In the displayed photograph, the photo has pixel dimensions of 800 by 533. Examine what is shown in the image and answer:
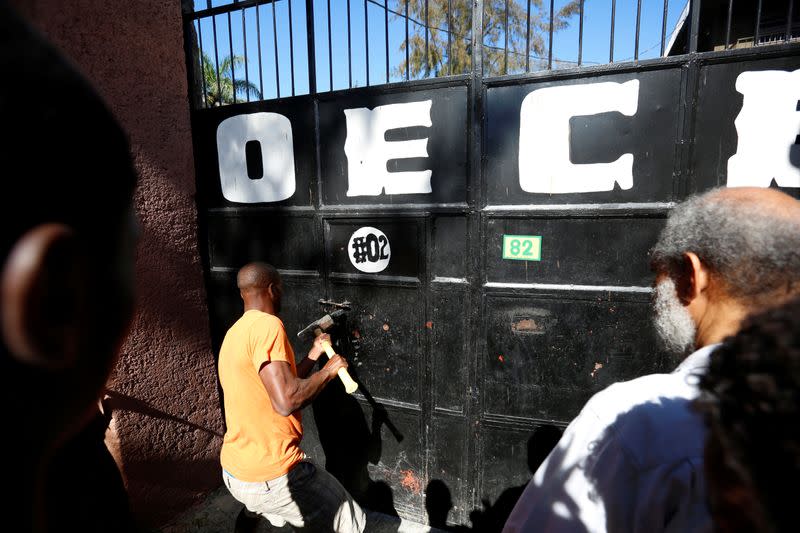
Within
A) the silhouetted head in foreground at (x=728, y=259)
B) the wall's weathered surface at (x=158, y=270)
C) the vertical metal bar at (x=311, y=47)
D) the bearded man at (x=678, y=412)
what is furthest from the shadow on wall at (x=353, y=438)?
the silhouetted head in foreground at (x=728, y=259)

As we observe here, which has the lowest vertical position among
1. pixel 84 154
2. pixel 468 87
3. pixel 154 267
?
pixel 154 267

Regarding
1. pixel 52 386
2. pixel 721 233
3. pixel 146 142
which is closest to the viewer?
pixel 52 386

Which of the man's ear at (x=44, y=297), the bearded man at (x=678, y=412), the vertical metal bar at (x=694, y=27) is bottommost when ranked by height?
the bearded man at (x=678, y=412)

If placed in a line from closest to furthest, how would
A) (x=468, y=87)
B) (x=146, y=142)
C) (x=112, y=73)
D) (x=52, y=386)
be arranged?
(x=52, y=386) → (x=468, y=87) → (x=112, y=73) → (x=146, y=142)

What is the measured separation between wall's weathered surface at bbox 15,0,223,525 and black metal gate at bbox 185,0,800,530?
0.77 feet

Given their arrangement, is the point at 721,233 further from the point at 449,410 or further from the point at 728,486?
the point at 449,410

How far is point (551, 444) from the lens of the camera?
275 cm

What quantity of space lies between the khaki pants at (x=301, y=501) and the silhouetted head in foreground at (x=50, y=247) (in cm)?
201

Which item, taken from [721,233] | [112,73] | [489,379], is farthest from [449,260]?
[112,73]

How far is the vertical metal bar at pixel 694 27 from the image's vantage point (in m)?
2.19

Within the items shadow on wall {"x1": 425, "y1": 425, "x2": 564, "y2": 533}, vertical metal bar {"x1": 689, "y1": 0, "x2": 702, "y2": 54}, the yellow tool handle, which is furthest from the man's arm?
vertical metal bar {"x1": 689, "y1": 0, "x2": 702, "y2": 54}

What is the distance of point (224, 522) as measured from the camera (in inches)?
131

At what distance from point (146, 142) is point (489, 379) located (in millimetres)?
2827

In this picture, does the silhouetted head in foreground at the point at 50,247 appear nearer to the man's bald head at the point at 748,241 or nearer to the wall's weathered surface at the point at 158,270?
the man's bald head at the point at 748,241
